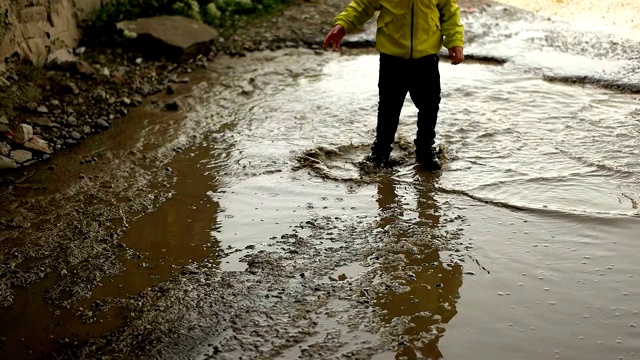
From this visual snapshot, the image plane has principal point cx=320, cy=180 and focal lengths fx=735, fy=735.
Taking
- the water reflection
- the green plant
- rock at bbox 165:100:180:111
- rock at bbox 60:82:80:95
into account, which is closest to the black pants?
the water reflection

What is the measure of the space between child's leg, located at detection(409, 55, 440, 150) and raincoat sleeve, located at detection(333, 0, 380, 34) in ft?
1.42

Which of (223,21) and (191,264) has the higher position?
(223,21)

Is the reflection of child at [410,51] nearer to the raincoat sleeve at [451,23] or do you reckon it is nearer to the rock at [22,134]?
the raincoat sleeve at [451,23]

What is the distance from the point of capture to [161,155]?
4.81 m

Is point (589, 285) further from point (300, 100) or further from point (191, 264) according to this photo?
point (300, 100)

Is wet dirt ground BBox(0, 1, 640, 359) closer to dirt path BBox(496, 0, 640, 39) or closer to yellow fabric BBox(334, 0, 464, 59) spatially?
yellow fabric BBox(334, 0, 464, 59)

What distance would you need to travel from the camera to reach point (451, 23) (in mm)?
4316

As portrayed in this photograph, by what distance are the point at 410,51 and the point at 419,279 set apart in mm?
1554

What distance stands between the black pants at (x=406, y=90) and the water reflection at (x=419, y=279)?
45 centimetres

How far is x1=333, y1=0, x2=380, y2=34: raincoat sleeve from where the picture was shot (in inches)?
173

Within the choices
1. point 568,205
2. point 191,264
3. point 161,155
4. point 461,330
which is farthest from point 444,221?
point 161,155

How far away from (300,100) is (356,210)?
6.25 feet

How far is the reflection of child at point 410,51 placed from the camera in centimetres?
425

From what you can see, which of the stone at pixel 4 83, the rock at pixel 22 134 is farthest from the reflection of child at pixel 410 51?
the stone at pixel 4 83
